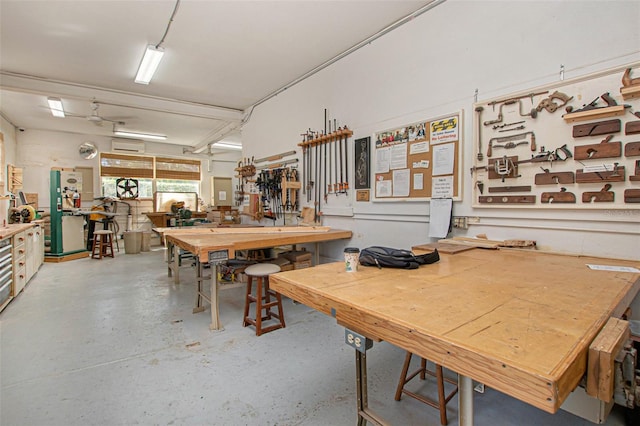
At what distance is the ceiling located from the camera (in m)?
3.26

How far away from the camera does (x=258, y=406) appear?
1.83m

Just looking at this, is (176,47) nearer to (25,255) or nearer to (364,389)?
(25,255)

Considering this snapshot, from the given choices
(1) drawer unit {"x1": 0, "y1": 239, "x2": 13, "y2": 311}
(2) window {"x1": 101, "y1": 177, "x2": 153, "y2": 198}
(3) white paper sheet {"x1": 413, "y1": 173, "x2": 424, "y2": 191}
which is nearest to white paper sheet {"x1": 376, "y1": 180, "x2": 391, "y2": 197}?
(3) white paper sheet {"x1": 413, "y1": 173, "x2": 424, "y2": 191}

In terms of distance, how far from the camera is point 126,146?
9023mm

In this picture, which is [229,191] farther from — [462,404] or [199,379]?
[462,404]

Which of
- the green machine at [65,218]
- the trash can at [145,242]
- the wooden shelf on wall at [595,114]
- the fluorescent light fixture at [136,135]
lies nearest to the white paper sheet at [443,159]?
the wooden shelf on wall at [595,114]

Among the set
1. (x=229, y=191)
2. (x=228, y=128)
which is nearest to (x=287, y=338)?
(x=228, y=128)

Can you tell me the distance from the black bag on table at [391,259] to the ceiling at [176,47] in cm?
281

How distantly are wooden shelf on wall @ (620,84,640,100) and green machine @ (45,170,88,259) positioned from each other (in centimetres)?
830

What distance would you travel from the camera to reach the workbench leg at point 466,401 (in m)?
0.91

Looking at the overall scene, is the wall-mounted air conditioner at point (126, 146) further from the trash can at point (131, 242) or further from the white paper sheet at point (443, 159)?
the white paper sheet at point (443, 159)

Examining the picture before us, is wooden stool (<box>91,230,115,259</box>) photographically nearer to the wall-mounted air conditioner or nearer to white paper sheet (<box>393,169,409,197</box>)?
the wall-mounted air conditioner

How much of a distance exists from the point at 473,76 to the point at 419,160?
0.89 meters

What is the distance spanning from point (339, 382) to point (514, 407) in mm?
1068
